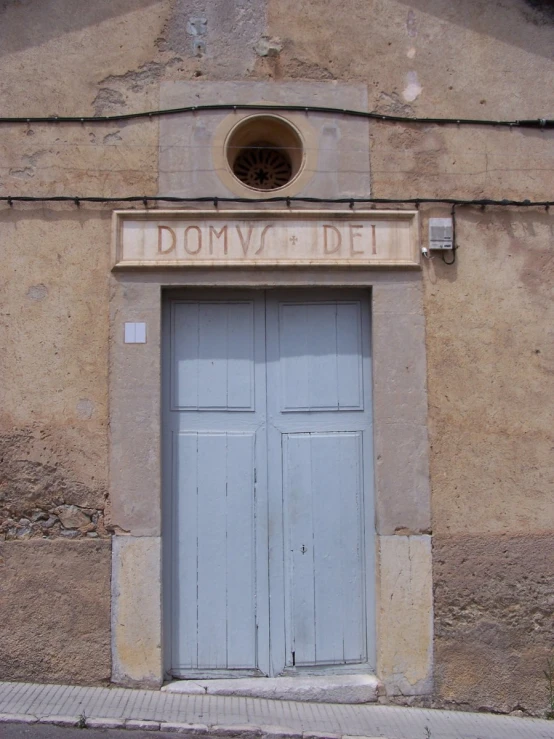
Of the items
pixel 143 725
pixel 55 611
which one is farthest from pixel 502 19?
pixel 143 725

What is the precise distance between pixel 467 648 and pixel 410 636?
0.37 m

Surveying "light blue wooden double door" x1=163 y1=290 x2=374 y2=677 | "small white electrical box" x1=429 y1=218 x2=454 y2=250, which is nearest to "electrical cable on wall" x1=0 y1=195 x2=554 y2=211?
"small white electrical box" x1=429 y1=218 x2=454 y2=250

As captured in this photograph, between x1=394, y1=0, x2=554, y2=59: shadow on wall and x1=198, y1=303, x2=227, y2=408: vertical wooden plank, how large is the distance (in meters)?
2.50

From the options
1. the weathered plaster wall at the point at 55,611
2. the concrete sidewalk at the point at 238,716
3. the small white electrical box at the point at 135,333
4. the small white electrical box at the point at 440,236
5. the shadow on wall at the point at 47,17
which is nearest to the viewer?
the concrete sidewalk at the point at 238,716

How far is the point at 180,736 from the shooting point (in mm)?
3609

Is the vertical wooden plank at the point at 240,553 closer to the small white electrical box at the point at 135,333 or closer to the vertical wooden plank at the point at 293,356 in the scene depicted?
the vertical wooden plank at the point at 293,356

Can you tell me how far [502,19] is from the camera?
4.60 m

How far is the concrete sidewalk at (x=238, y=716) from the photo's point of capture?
12.0 feet

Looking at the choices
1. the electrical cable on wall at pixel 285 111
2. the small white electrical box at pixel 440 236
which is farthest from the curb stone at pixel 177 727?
the electrical cable on wall at pixel 285 111

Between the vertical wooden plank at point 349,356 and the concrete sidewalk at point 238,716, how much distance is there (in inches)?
73.4

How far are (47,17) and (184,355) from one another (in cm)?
244

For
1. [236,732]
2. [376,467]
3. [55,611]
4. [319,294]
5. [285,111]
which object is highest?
[285,111]

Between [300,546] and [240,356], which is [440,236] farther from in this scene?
[300,546]

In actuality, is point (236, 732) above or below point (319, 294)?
below
